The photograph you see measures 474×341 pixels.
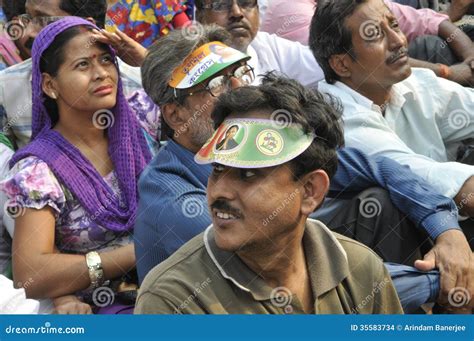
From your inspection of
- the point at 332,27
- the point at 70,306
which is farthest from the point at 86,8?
the point at 70,306

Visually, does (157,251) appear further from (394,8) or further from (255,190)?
(394,8)

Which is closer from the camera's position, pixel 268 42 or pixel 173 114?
pixel 173 114

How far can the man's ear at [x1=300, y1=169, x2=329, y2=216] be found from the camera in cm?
277

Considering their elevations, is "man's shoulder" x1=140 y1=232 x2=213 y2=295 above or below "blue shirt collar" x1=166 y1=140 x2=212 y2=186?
above

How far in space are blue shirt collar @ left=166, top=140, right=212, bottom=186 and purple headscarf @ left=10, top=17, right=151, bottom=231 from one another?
1.63 ft

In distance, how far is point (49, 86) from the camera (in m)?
3.89

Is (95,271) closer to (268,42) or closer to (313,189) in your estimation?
(313,189)

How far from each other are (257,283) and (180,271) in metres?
0.22

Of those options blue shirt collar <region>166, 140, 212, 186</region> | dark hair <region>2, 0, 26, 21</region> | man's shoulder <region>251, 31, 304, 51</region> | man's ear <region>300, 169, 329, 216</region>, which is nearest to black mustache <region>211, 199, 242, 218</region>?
man's ear <region>300, 169, 329, 216</region>

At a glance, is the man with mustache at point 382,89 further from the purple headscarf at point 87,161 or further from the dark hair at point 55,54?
the dark hair at point 55,54

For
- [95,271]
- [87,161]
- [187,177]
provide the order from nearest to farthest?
[187,177]
[95,271]
[87,161]

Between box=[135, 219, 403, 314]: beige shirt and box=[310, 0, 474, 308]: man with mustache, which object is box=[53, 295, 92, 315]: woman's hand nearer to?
box=[135, 219, 403, 314]: beige shirt

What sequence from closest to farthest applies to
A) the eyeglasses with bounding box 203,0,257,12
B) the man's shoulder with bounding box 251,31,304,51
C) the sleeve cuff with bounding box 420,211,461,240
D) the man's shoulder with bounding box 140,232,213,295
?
1. the man's shoulder with bounding box 140,232,213,295
2. the sleeve cuff with bounding box 420,211,461,240
3. the eyeglasses with bounding box 203,0,257,12
4. the man's shoulder with bounding box 251,31,304,51

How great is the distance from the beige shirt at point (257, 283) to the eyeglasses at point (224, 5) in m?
2.17
